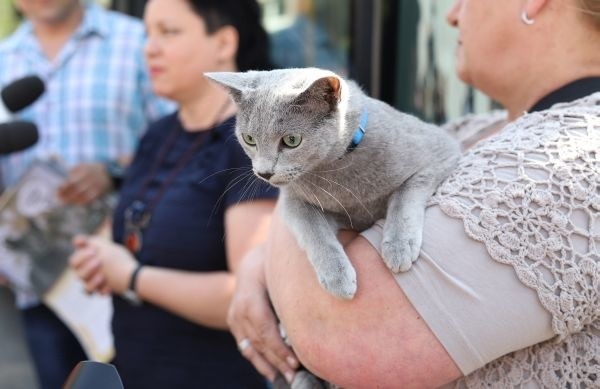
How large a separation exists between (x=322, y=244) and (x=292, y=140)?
0.19 m

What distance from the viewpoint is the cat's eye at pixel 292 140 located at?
4.12 feet

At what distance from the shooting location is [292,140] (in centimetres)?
126

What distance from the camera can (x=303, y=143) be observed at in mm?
1254

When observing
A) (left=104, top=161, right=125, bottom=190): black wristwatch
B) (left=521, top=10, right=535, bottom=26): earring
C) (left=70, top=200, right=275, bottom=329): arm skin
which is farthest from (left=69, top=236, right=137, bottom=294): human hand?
(left=521, top=10, right=535, bottom=26): earring

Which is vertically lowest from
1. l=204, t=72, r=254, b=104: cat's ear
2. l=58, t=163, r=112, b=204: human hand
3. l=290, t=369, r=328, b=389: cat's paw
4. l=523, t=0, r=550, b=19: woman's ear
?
l=58, t=163, r=112, b=204: human hand

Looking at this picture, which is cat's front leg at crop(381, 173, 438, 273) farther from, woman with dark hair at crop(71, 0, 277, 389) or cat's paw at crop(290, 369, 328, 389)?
woman with dark hair at crop(71, 0, 277, 389)

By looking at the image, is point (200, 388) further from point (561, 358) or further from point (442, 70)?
point (442, 70)

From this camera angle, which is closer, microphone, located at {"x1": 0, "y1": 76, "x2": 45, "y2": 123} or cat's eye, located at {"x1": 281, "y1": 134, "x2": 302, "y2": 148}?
cat's eye, located at {"x1": 281, "y1": 134, "x2": 302, "y2": 148}

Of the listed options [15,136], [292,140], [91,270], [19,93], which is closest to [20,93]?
[19,93]

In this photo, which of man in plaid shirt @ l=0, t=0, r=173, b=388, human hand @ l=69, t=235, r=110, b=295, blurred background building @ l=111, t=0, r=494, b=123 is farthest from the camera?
blurred background building @ l=111, t=0, r=494, b=123

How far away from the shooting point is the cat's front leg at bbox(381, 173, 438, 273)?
1.12m

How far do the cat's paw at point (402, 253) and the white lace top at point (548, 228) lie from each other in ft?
0.23

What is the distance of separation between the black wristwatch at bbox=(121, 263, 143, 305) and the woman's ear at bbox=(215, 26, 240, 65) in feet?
2.22

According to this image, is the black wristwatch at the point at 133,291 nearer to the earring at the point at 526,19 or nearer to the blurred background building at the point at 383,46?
the earring at the point at 526,19
